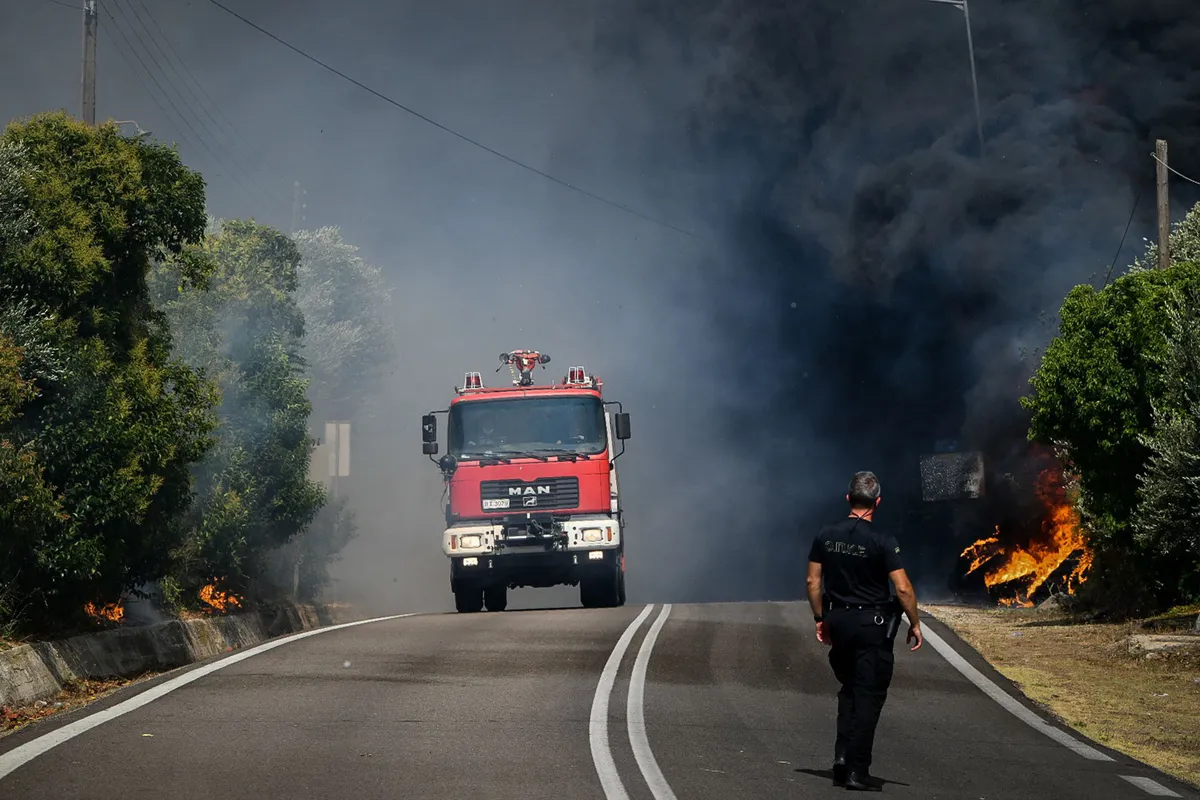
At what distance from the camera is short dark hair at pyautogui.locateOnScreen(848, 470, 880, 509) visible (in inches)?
357

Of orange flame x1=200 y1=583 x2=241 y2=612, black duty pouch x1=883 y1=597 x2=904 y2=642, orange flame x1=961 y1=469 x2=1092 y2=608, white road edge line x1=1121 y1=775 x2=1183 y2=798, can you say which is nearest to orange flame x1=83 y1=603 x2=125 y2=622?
orange flame x1=200 y1=583 x2=241 y2=612

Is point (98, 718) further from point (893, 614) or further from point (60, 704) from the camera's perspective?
point (893, 614)

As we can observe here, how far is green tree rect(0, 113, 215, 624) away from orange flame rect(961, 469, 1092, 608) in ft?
63.1

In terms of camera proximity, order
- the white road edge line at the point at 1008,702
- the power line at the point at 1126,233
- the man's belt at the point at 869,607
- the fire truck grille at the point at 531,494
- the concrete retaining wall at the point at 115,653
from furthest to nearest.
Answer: the power line at the point at 1126,233, the fire truck grille at the point at 531,494, the concrete retaining wall at the point at 115,653, the white road edge line at the point at 1008,702, the man's belt at the point at 869,607

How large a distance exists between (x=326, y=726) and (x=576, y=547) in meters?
12.6

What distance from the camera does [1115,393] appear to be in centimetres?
2077

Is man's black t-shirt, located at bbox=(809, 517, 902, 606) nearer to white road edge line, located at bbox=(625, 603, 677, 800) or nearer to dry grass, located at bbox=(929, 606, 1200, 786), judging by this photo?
white road edge line, located at bbox=(625, 603, 677, 800)

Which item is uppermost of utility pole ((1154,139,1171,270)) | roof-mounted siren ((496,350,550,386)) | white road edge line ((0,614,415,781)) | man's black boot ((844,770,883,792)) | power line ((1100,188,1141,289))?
power line ((1100,188,1141,289))

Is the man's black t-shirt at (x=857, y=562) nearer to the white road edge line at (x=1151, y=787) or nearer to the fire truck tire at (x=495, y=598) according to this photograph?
the white road edge line at (x=1151, y=787)

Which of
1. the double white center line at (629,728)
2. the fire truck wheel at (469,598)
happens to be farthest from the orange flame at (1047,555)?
the double white center line at (629,728)

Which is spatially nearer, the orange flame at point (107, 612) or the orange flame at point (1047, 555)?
the orange flame at point (107, 612)

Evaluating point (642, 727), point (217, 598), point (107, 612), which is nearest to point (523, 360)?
point (217, 598)

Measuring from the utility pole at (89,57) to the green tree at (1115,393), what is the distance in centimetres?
1450

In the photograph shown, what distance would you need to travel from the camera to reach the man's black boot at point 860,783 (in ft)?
29.1
